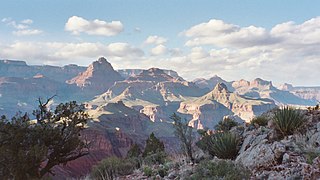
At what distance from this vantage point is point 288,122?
15.1 m

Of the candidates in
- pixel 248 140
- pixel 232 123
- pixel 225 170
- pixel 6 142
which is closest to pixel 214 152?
pixel 248 140

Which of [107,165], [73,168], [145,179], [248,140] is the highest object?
[248,140]

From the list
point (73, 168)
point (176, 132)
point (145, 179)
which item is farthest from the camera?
point (73, 168)

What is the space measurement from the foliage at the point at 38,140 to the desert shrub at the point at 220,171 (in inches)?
315

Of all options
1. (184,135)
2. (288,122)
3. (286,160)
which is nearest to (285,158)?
(286,160)

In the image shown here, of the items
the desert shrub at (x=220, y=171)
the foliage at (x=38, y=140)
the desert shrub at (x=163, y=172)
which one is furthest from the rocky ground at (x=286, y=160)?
the foliage at (x=38, y=140)

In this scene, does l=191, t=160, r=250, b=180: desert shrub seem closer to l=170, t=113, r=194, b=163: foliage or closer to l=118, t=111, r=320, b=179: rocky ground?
l=118, t=111, r=320, b=179: rocky ground

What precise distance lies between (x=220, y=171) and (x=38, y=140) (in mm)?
10659

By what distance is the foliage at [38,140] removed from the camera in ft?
50.7

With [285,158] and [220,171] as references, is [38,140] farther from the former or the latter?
[285,158]

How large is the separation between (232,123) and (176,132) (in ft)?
50.7

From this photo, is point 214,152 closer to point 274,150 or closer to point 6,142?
point 274,150

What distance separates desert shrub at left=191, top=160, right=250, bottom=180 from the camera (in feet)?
30.2

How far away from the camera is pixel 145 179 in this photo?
13.6m
